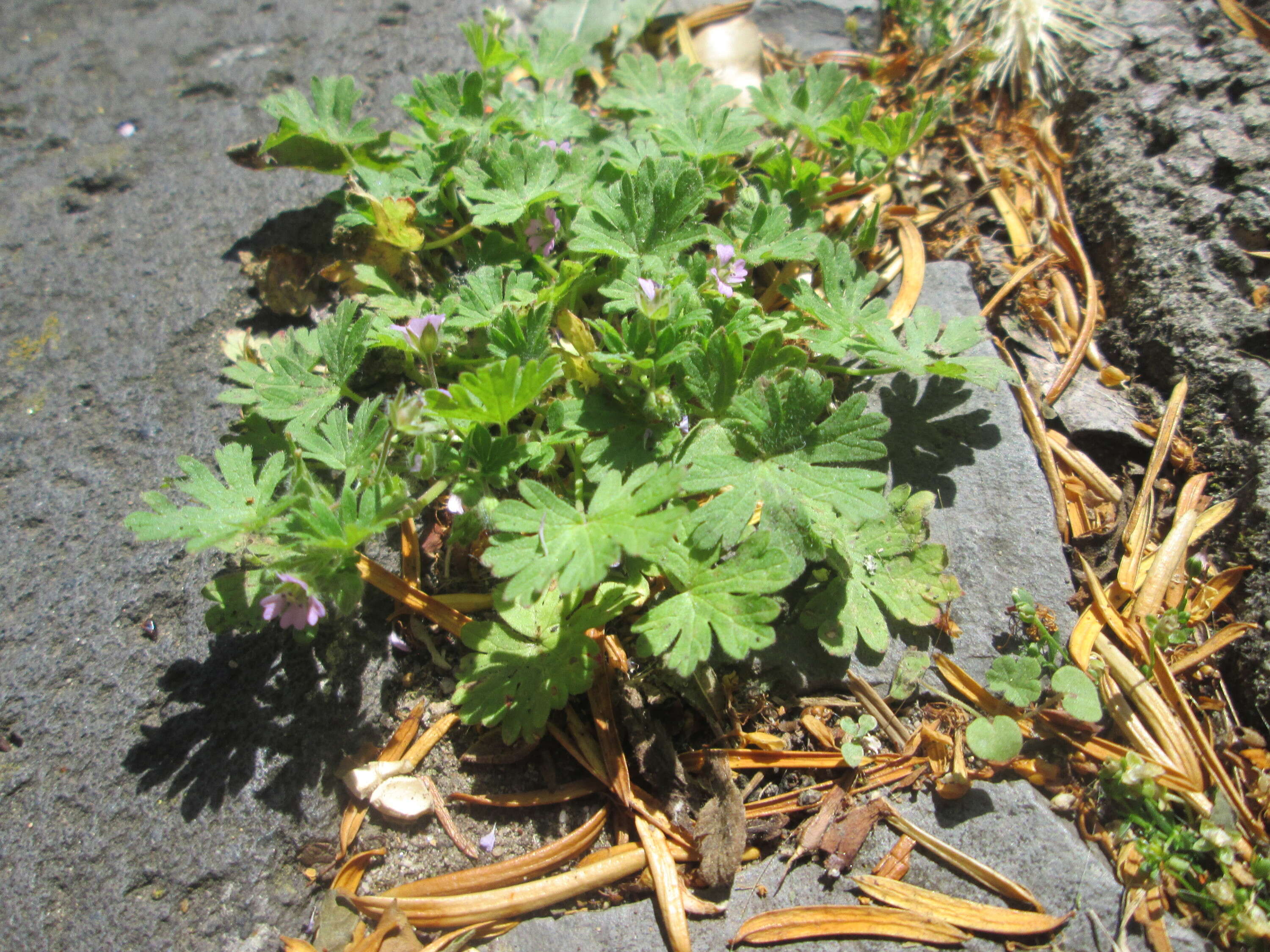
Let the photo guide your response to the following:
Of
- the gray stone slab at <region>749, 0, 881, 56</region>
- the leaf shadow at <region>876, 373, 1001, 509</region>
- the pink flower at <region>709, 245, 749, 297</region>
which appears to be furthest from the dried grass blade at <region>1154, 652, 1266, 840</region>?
the gray stone slab at <region>749, 0, 881, 56</region>

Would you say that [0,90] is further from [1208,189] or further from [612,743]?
[1208,189]

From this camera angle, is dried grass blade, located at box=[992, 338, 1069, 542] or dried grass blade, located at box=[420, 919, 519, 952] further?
dried grass blade, located at box=[992, 338, 1069, 542]

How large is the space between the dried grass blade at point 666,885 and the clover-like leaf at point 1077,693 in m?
1.32

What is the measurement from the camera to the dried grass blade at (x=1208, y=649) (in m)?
2.43

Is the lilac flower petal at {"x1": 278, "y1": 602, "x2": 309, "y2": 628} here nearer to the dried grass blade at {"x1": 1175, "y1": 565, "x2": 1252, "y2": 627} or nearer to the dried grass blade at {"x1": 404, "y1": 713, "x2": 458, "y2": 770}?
the dried grass blade at {"x1": 404, "y1": 713, "x2": 458, "y2": 770}

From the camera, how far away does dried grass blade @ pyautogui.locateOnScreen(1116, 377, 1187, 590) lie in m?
2.62

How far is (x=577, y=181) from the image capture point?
295cm

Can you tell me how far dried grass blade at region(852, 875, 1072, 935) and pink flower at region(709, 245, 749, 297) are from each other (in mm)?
1963

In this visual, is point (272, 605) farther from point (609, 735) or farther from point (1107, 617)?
point (1107, 617)

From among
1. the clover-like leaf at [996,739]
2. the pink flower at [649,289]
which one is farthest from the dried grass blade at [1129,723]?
the pink flower at [649,289]

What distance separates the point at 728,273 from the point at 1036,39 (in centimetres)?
238

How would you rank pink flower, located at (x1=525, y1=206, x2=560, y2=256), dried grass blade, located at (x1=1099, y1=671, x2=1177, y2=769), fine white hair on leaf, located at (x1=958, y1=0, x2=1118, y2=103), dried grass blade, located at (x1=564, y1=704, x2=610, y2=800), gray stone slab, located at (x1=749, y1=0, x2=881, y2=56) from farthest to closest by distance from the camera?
gray stone slab, located at (x1=749, y1=0, x2=881, y2=56), fine white hair on leaf, located at (x1=958, y1=0, x2=1118, y2=103), pink flower, located at (x1=525, y1=206, x2=560, y2=256), dried grass blade, located at (x1=564, y1=704, x2=610, y2=800), dried grass blade, located at (x1=1099, y1=671, x2=1177, y2=769)

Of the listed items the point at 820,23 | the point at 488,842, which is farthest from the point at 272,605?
the point at 820,23

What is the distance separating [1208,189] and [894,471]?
1.75 metres
